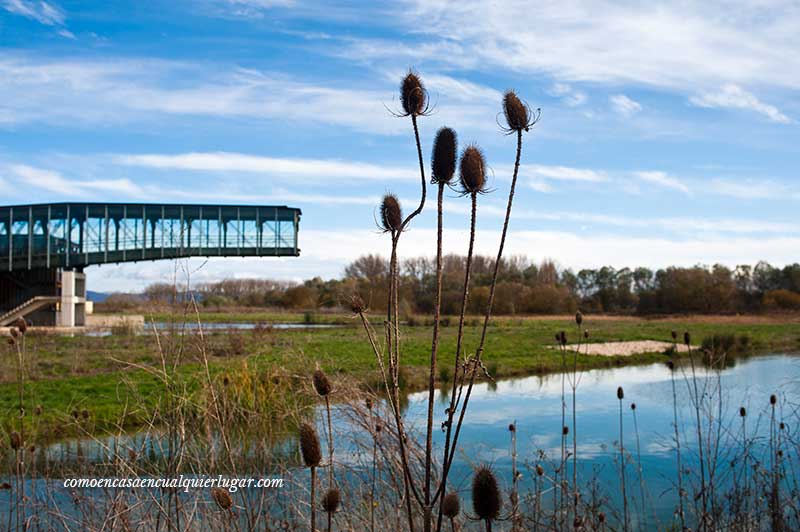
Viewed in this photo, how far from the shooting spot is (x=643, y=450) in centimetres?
1121

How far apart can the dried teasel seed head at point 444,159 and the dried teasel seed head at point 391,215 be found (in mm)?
219

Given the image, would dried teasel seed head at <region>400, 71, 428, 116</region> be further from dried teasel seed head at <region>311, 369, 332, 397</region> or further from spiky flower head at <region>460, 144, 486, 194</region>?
dried teasel seed head at <region>311, 369, 332, 397</region>

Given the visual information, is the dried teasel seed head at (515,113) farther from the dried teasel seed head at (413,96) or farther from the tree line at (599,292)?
the tree line at (599,292)

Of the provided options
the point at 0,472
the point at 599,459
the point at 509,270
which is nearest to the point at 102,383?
the point at 0,472

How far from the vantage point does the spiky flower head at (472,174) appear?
2.03 m

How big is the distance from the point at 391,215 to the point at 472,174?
34 cm

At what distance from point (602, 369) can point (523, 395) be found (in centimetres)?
707

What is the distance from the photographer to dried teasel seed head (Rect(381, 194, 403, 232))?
2.26 m

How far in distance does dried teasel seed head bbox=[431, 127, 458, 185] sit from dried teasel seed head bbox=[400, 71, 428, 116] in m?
0.10

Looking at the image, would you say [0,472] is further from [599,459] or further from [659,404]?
[659,404]

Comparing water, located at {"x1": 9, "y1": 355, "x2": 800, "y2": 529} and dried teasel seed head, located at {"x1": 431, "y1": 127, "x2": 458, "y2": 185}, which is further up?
dried teasel seed head, located at {"x1": 431, "y1": 127, "x2": 458, "y2": 185}

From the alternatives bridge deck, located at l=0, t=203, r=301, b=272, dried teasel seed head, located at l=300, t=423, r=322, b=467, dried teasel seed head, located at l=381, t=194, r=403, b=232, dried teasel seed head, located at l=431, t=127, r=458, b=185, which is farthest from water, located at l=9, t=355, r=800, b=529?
bridge deck, located at l=0, t=203, r=301, b=272

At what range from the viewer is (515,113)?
210 centimetres

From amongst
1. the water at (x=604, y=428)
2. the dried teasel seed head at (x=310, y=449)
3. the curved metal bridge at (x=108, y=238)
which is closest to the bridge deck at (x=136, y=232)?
the curved metal bridge at (x=108, y=238)
